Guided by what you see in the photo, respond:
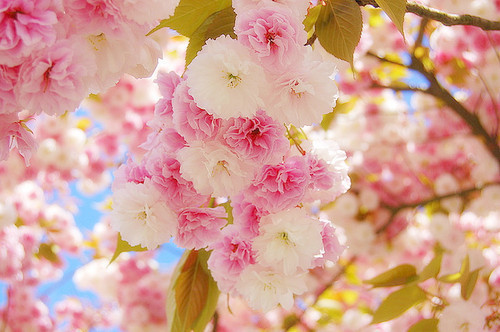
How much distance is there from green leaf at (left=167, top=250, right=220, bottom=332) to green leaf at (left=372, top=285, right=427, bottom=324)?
36 cm

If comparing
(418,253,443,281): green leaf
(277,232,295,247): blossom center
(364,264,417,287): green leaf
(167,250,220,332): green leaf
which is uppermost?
(277,232,295,247): blossom center

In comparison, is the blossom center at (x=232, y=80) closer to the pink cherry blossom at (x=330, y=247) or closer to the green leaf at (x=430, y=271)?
the pink cherry blossom at (x=330, y=247)

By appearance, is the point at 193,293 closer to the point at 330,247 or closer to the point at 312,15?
the point at 330,247

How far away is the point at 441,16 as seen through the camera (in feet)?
2.55

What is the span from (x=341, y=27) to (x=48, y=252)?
2.27 m

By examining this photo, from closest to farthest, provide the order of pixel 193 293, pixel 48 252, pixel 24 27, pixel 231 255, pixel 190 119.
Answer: pixel 24 27, pixel 190 119, pixel 231 255, pixel 193 293, pixel 48 252

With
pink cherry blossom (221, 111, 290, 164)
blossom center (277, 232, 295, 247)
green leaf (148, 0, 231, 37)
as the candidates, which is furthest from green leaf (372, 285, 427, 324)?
green leaf (148, 0, 231, 37)

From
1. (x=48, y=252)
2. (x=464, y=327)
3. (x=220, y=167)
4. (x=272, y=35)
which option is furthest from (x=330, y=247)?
(x=48, y=252)

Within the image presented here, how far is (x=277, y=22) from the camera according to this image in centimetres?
60

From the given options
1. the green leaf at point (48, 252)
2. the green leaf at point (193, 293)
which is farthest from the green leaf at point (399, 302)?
the green leaf at point (48, 252)

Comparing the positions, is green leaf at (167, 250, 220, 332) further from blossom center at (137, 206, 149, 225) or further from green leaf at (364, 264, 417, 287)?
green leaf at (364, 264, 417, 287)

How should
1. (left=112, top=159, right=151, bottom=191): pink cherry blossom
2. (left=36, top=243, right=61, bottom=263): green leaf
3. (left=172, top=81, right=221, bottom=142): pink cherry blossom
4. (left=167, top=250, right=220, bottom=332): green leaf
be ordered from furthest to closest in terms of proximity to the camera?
(left=36, top=243, right=61, bottom=263): green leaf
(left=167, top=250, right=220, bottom=332): green leaf
(left=112, top=159, right=151, bottom=191): pink cherry blossom
(left=172, top=81, right=221, bottom=142): pink cherry blossom

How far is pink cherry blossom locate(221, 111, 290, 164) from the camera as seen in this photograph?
63 centimetres

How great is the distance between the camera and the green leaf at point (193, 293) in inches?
35.5
